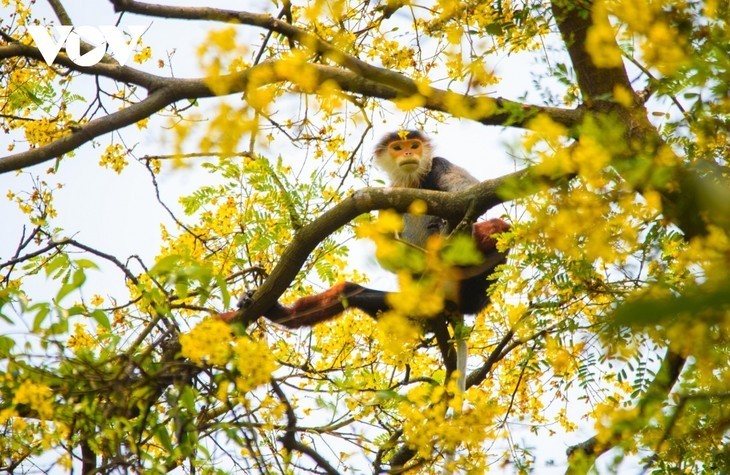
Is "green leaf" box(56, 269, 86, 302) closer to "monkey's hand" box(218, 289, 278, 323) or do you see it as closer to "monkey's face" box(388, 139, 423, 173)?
"monkey's hand" box(218, 289, 278, 323)

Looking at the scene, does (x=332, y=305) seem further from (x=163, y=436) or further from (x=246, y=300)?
(x=163, y=436)

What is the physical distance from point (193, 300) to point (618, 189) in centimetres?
325

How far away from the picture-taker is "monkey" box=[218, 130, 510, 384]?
4379 millimetres

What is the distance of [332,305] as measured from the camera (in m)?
4.77

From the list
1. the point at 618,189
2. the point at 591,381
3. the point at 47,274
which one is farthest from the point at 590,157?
the point at 591,381

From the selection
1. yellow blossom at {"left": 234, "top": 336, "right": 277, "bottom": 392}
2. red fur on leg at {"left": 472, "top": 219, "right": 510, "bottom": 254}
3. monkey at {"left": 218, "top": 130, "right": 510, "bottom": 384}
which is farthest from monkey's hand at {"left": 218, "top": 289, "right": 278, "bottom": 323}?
yellow blossom at {"left": 234, "top": 336, "right": 277, "bottom": 392}

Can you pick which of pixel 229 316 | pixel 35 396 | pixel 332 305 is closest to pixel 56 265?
pixel 35 396

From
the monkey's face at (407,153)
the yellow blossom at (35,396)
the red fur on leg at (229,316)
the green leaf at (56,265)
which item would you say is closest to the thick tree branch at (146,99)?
the red fur on leg at (229,316)

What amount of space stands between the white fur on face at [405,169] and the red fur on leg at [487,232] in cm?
143

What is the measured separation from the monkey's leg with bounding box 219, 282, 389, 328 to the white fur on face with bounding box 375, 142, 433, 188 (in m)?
1.55

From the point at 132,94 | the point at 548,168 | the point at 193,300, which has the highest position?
the point at 132,94

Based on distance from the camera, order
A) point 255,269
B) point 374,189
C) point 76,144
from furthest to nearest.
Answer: point 255,269
point 374,189
point 76,144

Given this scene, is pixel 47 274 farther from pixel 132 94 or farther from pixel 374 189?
pixel 132 94

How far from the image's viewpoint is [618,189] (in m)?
1.87
